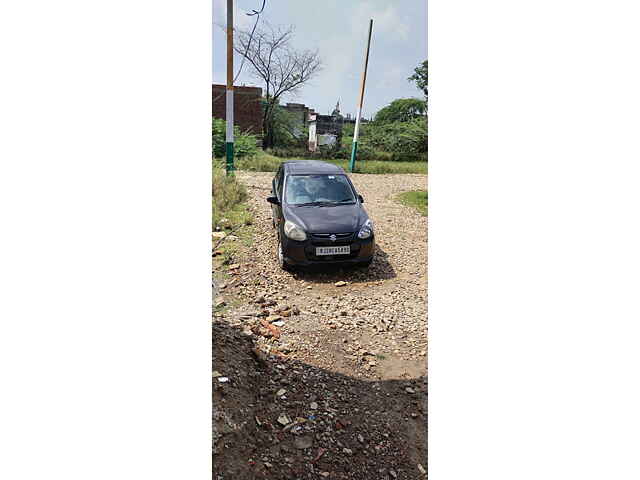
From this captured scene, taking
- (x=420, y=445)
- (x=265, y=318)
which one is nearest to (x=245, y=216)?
(x=265, y=318)

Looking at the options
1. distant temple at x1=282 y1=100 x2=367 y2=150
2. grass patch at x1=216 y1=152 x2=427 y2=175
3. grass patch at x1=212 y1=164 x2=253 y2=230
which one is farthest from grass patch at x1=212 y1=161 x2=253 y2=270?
distant temple at x1=282 y1=100 x2=367 y2=150

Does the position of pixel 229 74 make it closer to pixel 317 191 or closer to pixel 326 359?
pixel 317 191

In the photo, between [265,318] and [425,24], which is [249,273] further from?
[425,24]

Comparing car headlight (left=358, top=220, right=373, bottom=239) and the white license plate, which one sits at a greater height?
car headlight (left=358, top=220, right=373, bottom=239)

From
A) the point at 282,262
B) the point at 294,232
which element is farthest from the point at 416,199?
the point at 282,262

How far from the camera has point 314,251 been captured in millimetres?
2637

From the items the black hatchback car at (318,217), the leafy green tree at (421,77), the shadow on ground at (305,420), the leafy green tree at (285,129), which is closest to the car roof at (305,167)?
the black hatchback car at (318,217)

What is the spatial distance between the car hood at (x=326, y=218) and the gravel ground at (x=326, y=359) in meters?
0.12

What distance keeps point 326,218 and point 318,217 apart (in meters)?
0.04

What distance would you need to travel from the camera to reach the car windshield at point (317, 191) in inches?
108

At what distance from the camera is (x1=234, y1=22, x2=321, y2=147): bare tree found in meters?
2.69

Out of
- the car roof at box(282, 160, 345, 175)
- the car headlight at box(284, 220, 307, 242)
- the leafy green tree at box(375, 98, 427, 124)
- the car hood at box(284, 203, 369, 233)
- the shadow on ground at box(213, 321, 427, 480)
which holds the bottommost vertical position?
the shadow on ground at box(213, 321, 427, 480)

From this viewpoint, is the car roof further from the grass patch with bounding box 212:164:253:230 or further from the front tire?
the front tire

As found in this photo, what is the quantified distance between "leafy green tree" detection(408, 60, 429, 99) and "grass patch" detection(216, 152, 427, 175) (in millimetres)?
377
